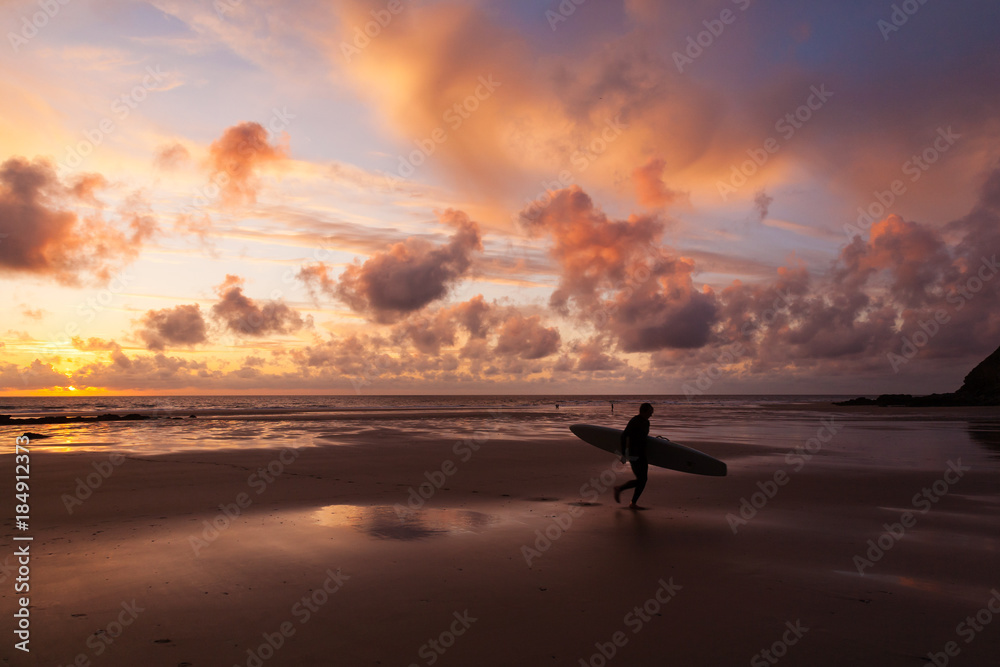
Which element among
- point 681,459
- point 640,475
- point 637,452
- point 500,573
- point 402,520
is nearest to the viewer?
point 500,573

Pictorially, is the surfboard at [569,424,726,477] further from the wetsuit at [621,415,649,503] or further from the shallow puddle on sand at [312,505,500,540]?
the shallow puddle on sand at [312,505,500,540]

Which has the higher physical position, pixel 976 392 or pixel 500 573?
pixel 500 573

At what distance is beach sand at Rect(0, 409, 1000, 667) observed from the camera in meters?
4.62

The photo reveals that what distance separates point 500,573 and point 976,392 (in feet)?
274

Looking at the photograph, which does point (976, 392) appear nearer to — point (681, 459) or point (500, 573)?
point (681, 459)

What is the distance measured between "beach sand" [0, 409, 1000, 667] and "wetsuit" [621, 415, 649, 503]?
1.81 ft

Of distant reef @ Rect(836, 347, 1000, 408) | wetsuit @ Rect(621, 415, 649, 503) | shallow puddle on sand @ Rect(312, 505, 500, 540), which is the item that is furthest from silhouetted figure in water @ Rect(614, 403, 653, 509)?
distant reef @ Rect(836, 347, 1000, 408)

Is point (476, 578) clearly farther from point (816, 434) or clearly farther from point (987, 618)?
point (816, 434)

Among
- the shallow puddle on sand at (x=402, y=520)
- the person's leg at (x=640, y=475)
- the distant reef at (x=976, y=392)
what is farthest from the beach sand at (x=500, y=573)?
the distant reef at (x=976, y=392)

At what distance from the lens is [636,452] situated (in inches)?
408

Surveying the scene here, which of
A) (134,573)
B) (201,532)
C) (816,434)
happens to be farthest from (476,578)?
(816,434)


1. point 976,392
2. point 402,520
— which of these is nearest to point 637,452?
point 402,520

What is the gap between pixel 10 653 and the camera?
4422 mm

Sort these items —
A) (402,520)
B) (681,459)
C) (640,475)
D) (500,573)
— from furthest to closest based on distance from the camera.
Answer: (681,459) → (640,475) → (402,520) → (500,573)
